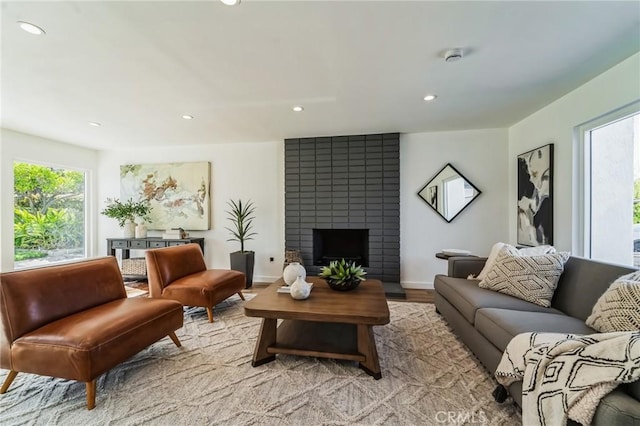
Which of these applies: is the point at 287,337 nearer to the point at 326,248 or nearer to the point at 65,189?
the point at 326,248

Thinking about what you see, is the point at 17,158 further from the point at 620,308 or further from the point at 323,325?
the point at 620,308

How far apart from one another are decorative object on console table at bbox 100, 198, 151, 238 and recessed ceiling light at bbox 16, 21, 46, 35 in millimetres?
3301

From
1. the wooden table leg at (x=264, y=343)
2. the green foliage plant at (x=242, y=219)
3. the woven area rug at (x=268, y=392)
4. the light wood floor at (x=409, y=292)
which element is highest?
the green foliage plant at (x=242, y=219)

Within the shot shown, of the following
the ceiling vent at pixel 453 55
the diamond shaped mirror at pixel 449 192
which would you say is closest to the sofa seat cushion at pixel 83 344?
the ceiling vent at pixel 453 55

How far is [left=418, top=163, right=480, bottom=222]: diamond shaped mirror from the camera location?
387 cm

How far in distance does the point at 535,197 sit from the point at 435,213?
47.6 inches

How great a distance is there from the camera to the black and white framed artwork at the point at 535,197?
2.92 metres

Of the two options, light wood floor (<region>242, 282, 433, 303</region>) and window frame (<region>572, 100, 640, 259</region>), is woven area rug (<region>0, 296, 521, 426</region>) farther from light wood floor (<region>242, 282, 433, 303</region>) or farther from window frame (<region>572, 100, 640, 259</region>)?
window frame (<region>572, 100, 640, 259</region>)

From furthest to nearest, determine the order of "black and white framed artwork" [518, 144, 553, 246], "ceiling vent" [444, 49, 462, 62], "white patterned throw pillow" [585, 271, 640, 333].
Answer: "black and white framed artwork" [518, 144, 553, 246] → "ceiling vent" [444, 49, 462, 62] → "white patterned throw pillow" [585, 271, 640, 333]

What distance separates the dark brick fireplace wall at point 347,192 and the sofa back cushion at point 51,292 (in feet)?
8.24

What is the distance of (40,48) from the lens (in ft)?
6.07

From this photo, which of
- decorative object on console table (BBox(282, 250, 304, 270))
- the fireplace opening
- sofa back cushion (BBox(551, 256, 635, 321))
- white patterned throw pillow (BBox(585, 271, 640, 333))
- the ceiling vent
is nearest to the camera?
white patterned throw pillow (BBox(585, 271, 640, 333))

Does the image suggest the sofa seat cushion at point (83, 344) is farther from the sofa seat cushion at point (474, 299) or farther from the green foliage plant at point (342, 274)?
the sofa seat cushion at point (474, 299)

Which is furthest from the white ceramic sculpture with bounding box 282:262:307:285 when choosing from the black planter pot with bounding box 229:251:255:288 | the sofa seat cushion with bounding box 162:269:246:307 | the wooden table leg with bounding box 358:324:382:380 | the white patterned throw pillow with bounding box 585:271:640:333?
the white patterned throw pillow with bounding box 585:271:640:333
